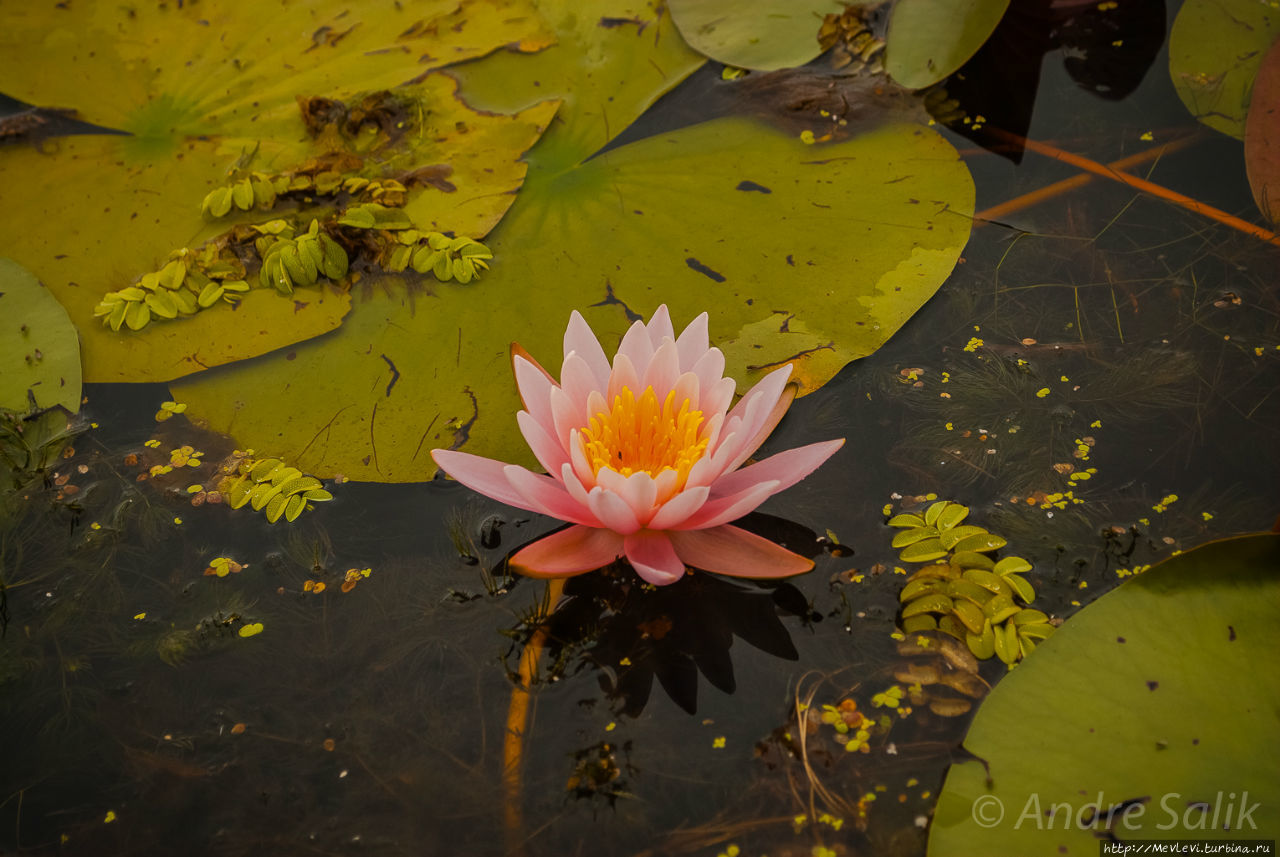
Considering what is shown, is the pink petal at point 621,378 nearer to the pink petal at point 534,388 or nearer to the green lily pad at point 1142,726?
the pink petal at point 534,388

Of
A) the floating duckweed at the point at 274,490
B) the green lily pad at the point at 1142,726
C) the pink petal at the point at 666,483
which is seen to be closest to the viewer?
the green lily pad at the point at 1142,726

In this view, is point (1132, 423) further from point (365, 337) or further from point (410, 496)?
point (365, 337)

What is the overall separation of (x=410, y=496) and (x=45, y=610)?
1018 millimetres

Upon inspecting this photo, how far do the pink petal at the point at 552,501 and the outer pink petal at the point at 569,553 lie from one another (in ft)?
0.13

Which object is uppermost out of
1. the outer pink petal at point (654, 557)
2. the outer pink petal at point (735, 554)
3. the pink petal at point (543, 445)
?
the pink petal at point (543, 445)

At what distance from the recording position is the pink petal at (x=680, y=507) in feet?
6.49

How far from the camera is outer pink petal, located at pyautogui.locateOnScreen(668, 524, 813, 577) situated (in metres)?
2.06

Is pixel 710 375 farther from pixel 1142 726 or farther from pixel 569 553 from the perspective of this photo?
pixel 1142 726

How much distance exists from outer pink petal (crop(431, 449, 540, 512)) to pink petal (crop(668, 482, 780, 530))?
407mm

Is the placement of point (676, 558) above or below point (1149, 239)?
below

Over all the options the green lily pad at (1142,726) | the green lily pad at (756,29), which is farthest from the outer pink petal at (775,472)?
the green lily pad at (756,29)

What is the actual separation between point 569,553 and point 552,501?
14cm

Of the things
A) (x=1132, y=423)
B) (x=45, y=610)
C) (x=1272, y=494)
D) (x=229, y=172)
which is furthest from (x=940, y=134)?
(x=45, y=610)

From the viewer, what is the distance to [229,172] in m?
3.15
